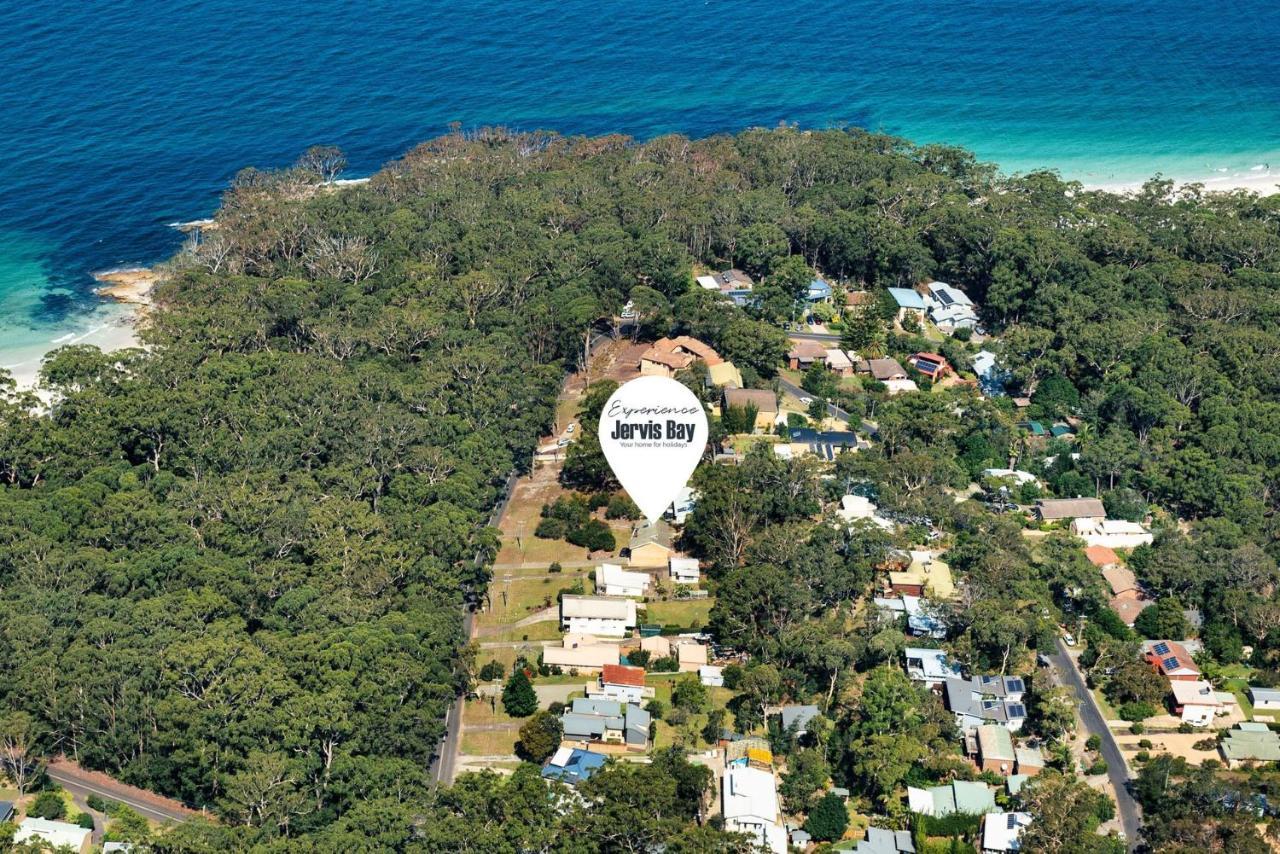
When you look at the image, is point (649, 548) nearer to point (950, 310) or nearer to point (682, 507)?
point (682, 507)

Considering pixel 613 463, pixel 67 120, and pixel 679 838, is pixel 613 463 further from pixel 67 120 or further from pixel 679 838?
pixel 67 120

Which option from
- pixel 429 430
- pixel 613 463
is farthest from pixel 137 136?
pixel 613 463

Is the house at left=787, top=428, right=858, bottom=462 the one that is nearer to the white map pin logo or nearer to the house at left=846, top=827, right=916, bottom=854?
the white map pin logo

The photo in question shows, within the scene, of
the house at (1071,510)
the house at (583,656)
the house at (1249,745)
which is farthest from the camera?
the house at (1071,510)

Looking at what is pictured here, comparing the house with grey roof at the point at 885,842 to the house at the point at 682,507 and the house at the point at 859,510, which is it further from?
the house at the point at 682,507

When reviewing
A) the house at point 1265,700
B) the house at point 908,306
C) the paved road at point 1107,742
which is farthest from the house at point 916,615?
the house at point 908,306
